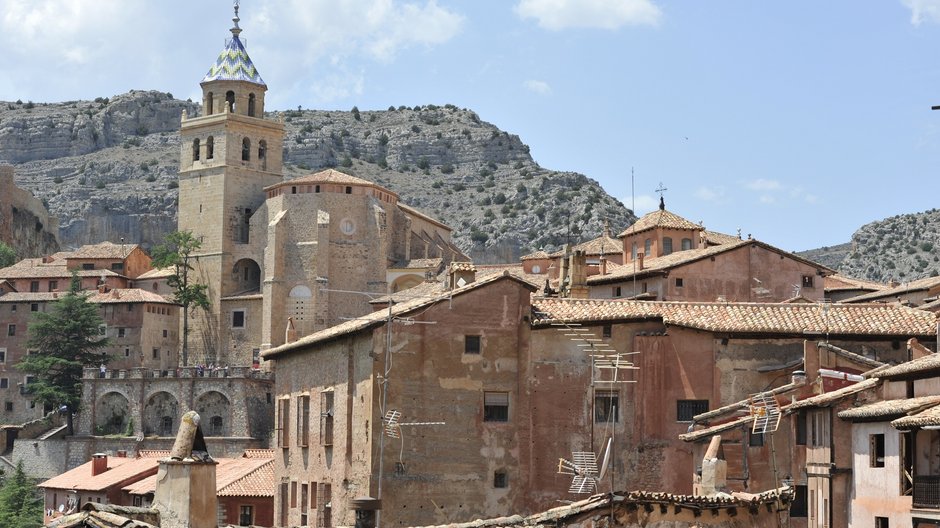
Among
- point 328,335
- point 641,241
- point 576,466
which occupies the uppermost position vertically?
point 641,241

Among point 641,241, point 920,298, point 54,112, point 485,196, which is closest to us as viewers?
point 920,298

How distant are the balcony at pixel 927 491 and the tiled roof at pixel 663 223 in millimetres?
37131

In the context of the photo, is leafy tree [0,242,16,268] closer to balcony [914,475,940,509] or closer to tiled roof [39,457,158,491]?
tiled roof [39,457,158,491]

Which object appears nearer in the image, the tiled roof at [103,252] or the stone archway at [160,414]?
the stone archway at [160,414]

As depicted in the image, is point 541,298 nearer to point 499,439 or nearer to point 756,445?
point 499,439

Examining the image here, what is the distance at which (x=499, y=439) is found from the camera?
44.3m

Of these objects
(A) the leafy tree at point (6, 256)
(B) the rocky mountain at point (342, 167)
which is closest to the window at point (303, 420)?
(A) the leafy tree at point (6, 256)

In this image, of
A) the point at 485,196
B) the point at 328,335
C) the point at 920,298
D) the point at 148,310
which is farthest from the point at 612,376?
the point at 485,196

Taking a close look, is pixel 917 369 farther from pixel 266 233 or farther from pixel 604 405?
pixel 266 233

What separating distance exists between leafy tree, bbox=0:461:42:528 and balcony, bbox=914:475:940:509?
49.6 metres

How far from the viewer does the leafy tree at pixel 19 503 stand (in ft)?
251

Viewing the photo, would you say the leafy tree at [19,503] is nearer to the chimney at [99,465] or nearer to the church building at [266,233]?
the chimney at [99,465]

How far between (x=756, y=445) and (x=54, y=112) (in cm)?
16382

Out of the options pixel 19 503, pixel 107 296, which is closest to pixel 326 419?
pixel 19 503
